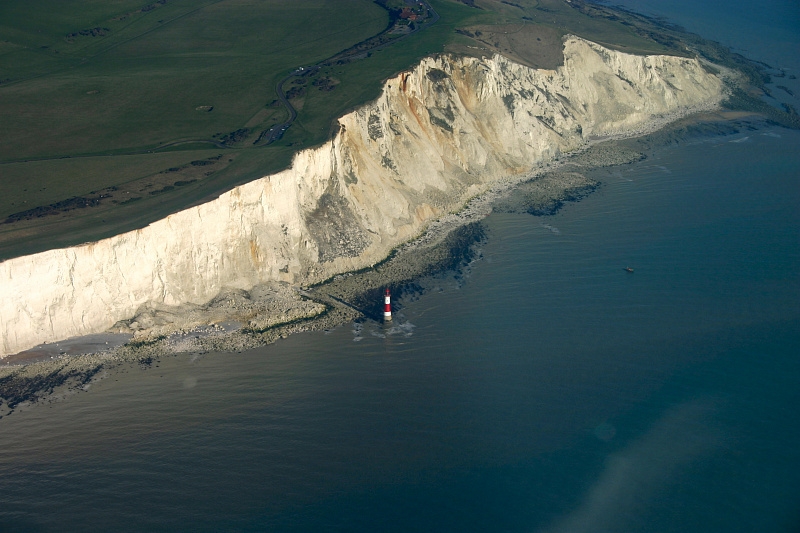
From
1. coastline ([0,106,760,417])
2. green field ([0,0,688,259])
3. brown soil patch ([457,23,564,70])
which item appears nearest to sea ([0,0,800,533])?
coastline ([0,106,760,417])

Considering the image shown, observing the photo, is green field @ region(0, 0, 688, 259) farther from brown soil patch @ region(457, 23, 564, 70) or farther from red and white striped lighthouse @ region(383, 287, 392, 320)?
red and white striped lighthouse @ region(383, 287, 392, 320)

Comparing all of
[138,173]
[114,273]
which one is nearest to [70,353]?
[114,273]

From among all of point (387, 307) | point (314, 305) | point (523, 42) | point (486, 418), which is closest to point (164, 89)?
point (314, 305)

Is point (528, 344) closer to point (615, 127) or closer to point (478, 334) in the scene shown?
point (478, 334)

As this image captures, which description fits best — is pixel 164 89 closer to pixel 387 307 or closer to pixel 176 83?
pixel 176 83

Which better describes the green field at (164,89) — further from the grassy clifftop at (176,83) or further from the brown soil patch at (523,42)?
the brown soil patch at (523,42)

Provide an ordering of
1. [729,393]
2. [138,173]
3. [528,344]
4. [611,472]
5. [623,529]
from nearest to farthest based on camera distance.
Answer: [623,529] < [611,472] < [729,393] < [528,344] < [138,173]
